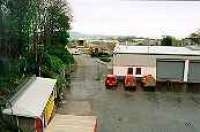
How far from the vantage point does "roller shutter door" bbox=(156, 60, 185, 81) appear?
3050 cm

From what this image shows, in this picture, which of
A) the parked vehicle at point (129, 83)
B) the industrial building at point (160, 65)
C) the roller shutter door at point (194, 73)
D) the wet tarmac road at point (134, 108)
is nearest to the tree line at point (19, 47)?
the wet tarmac road at point (134, 108)

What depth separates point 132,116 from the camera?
20.7 metres

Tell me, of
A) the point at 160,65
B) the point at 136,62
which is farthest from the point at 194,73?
the point at 136,62

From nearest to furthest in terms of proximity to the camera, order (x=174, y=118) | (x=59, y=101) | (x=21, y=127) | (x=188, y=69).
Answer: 1. (x=21, y=127)
2. (x=174, y=118)
3. (x=59, y=101)
4. (x=188, y=69)

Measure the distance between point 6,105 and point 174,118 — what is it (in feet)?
31.6

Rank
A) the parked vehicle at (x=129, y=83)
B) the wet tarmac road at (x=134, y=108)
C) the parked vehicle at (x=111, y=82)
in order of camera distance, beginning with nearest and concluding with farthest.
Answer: the wet tarmac road at (x=134, y=108), the parked vehicle at (x=129, y=83), the parked vehicle at (x=111, y=82)

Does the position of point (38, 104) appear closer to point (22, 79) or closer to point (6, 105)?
point (6, 105)

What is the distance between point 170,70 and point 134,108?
30.0 ft

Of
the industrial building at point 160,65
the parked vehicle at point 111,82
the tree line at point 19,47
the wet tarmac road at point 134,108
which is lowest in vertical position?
the wet tarmac road at point 134,108

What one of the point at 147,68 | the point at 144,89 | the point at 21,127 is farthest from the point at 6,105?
the point at 147,68

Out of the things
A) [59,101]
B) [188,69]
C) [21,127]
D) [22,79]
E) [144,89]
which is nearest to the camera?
[21,127]

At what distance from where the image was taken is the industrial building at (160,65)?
99.8 ft

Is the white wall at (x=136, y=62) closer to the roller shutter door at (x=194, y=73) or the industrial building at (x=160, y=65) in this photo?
the industrial building at (x=160, y=65)

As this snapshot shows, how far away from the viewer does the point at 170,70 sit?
3056 cm
